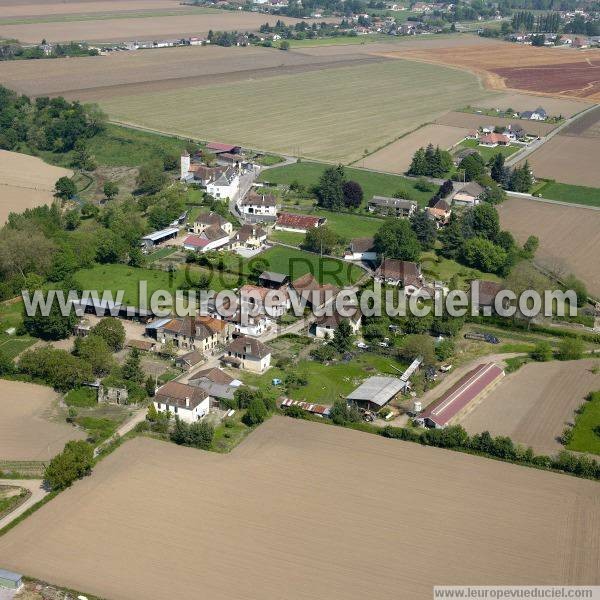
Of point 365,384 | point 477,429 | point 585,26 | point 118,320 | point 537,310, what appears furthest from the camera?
point 585,26

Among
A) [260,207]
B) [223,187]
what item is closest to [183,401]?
[260,207]

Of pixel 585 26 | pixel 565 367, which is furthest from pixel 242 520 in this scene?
pixel 585 26

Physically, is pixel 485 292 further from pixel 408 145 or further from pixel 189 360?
pixel 408 145

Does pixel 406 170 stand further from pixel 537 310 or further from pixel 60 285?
pixel 60 285

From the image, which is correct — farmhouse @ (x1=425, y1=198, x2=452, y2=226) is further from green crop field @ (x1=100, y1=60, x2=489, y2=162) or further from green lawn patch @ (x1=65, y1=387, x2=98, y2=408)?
green lawn patch @ (x1=65, y1=387, x2=98, y2=408)

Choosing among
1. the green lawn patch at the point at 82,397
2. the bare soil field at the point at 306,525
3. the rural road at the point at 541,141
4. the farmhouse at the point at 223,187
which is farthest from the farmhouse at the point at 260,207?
the bare soil field at the point at 306,525

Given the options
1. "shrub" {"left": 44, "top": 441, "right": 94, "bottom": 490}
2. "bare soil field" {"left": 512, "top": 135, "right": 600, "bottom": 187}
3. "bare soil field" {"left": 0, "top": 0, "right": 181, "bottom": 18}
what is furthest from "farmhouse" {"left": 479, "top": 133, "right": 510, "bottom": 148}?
"bare soil field" {"left": 0, "top": 0, "right": 181, "bottom": 18}
